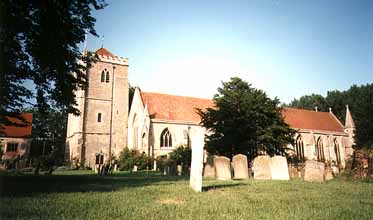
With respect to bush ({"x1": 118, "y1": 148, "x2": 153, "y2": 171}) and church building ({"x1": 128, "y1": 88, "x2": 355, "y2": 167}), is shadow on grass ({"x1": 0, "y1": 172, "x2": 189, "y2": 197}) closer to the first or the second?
bush ({"x1": 118, "y1": 148, "x2": 153, "y2": 171})

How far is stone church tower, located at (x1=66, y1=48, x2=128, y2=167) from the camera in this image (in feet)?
111

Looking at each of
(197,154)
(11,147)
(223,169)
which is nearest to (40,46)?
(197,154)

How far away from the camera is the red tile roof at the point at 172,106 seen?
3381 cm

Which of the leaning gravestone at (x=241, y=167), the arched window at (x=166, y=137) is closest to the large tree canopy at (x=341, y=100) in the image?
the arched window at (x=166, y=137)

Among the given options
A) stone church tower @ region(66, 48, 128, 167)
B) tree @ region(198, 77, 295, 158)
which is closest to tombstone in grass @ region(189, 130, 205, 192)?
tree @ region(198, 77, 295, 158)

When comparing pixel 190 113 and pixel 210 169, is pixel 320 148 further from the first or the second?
pixel 210 169

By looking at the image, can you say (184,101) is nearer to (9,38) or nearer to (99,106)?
(99,106)

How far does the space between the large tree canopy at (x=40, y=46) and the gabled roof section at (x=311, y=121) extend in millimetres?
33978

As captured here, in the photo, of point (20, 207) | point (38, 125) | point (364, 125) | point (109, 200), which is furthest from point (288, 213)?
point (38, 125)

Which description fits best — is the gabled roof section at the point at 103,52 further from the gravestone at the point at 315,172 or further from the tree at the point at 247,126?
the gravestone at the point at 315,172

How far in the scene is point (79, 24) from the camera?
10562 millimetres

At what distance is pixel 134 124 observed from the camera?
37.8 meters

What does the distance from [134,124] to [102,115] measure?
173 inches

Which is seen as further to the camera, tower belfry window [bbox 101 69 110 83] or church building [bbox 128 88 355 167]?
tower belfry window [bbox 101 69 110 83]
